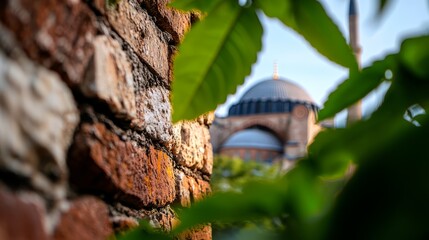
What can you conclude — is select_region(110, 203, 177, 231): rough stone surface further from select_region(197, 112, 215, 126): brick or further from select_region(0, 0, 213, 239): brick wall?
select_region(197, 112, 215, 126): brick

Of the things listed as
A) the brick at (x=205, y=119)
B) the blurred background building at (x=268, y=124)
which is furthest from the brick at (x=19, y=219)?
the blurred background building at (x=268, y=124)

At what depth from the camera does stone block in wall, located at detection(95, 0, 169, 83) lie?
2.10ft

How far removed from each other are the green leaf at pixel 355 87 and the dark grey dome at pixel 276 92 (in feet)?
84.4

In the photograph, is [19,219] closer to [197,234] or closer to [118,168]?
[118,168]

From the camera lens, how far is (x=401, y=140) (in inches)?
6.2

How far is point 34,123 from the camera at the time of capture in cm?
38

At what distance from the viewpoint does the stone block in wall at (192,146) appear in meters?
0.95

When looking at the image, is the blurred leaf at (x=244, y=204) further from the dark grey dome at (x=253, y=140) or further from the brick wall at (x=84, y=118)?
the dark grey dome at (x=253, y=140)

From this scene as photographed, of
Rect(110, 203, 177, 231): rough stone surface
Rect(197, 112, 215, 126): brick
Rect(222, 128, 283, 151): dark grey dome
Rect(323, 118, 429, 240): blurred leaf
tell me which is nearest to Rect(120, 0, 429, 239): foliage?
Rect(323, 118, 429, 240): blurred leaf

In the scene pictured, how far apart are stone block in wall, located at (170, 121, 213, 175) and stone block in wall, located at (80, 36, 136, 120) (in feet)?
0.88

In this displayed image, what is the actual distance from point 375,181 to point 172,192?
0.73 meters

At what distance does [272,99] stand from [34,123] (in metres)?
25.8

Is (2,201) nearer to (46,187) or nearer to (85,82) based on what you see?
(46,187)

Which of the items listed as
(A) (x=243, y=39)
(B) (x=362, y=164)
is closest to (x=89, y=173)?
(A) (x=243, y=39)
